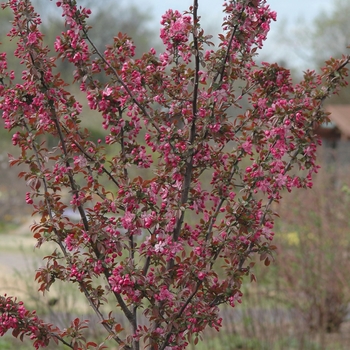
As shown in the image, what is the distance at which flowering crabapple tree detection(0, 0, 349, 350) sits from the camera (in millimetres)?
2166

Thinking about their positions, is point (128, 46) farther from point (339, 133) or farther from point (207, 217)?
point (339, 133)

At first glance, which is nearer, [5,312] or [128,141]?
[5,312]

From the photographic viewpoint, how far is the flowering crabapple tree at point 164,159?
2.17m

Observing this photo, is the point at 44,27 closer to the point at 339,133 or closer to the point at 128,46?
the point at 339,133

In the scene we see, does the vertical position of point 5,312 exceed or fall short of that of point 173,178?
it falls short

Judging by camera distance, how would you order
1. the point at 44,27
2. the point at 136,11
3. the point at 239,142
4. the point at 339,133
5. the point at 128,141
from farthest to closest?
the point at 136,11 → the point at 44,27 → the point at 339,133 → the point at 128,141 → the point at 239,142

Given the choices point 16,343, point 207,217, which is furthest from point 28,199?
point 16,343

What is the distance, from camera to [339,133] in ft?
76.8

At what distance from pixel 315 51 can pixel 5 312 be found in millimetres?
32037

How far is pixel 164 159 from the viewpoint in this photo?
2277 millimetres

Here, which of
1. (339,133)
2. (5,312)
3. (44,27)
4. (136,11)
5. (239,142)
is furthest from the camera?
(136,11)

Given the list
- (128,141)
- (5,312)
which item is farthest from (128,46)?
(5,312)

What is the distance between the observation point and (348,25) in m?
33.1

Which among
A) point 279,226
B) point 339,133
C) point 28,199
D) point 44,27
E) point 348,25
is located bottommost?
point 28,199
